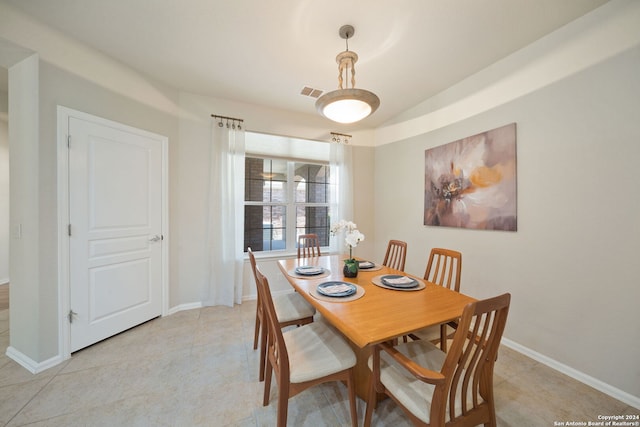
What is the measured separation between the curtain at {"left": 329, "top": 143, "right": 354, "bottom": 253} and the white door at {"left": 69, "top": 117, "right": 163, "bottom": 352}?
89.6 inches

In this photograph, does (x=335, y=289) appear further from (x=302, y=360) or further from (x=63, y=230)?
(x=63, y=230)

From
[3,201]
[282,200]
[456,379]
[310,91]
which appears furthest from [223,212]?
[3,201]

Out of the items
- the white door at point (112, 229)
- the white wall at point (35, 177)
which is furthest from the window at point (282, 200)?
the white wall at point (35, 177)

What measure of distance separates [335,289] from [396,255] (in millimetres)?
1184

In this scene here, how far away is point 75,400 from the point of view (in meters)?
1.50

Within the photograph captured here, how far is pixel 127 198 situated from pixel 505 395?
360cm

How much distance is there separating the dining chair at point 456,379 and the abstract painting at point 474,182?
1.58 metres

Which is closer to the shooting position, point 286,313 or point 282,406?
point 282,406

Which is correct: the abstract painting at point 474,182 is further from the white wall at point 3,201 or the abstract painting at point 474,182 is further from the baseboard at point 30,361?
the white wall at point 3,201

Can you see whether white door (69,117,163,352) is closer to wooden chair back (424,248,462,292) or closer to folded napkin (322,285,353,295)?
folded napkin (322,285,353,295)

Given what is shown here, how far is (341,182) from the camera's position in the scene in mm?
3590

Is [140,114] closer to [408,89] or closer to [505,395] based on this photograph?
[408,89]

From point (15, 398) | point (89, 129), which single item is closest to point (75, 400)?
point (15, 398)

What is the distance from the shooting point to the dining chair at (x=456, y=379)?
0.88 meters
